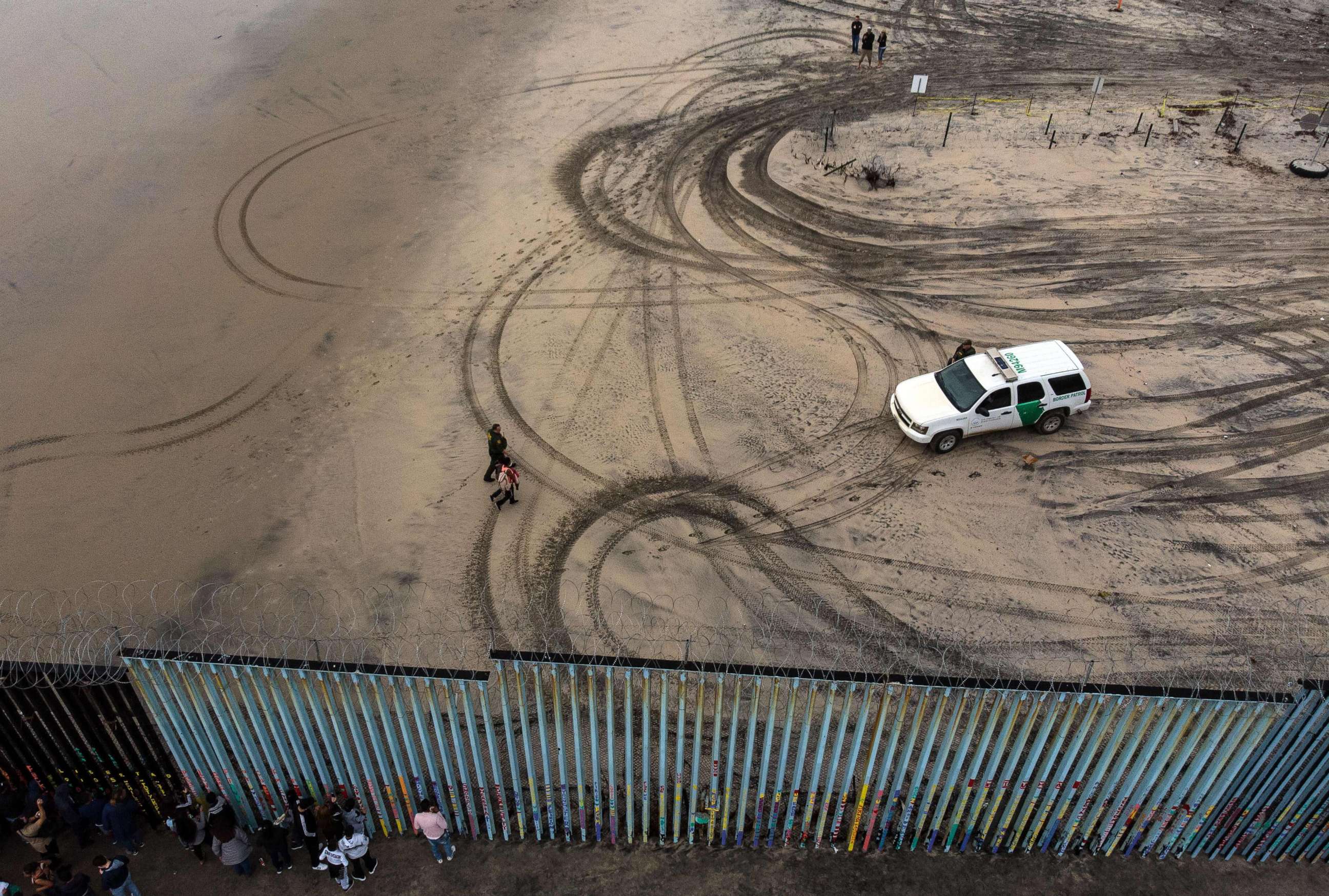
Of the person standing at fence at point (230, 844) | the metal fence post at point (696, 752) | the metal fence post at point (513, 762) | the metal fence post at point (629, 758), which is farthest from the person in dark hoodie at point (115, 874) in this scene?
the metal fence post at point (696, 752)

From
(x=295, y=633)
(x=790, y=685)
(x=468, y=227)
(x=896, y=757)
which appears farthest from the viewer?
(x=468, y=227)

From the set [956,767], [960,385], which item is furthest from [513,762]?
[960,385]

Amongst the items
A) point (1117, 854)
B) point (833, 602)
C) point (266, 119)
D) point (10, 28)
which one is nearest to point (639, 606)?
point (833, 602)

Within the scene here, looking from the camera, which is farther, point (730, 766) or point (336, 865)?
point (336, 865)

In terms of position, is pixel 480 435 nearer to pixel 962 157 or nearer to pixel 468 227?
pixel 468 227

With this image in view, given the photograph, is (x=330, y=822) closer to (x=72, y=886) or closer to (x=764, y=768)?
(x=72, y=886)

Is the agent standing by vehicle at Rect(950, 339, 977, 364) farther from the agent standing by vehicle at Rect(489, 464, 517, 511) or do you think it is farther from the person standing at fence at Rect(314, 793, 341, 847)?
the person standing at fence at Rect(314, 793, 341, 847)
